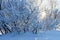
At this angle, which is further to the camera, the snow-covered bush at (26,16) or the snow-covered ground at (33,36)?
the snow-covered bush at (26,16)

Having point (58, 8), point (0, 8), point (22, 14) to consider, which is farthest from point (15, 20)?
point (58, 8)

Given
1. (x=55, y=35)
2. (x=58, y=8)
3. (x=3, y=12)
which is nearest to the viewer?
(x=55, y=35)

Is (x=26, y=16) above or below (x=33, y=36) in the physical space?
above

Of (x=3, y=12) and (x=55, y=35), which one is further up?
(x=3, y=12)

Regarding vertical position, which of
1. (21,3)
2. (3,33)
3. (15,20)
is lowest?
(3,33)

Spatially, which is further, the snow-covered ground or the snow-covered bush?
the snow-covered bush

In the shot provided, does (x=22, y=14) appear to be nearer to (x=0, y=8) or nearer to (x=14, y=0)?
(x=14, y=0)

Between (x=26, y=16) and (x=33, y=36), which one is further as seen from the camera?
(x=26, y=16)

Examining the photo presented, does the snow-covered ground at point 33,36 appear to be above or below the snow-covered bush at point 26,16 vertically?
below

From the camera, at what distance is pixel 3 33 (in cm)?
1074

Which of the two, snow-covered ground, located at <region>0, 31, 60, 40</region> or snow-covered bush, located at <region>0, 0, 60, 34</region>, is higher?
snow-covered bush, located at <region>0, 0, 60, 34</region>

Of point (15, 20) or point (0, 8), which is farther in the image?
point (0, 8)

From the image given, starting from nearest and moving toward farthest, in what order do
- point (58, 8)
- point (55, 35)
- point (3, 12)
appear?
point (55, 35), point (3, 12), point (58, 8)

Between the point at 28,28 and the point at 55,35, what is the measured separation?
114 cm
